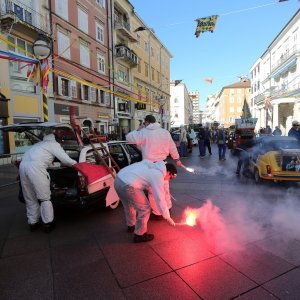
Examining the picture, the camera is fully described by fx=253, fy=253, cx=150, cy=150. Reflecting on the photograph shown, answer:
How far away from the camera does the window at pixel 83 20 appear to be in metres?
21.3

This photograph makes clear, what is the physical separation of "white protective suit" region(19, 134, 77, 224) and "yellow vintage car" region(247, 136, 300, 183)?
209 inches

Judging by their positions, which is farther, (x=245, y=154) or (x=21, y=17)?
(x=21, y=17)

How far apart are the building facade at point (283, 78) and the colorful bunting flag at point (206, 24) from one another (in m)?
15.7

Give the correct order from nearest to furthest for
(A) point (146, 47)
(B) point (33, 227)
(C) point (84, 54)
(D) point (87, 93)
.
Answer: (B) point (33, 227) → (C) point (84, 54) → (D) point (87, 93) → (A) point (146, 47)

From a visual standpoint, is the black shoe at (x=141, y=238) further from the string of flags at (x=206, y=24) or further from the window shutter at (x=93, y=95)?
the window shutter at (x=93, y=95)

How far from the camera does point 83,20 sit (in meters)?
21.8

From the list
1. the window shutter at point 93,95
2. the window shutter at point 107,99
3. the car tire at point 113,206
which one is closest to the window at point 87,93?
the window shutter at point 93,95

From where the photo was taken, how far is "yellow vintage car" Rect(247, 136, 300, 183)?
6.73m

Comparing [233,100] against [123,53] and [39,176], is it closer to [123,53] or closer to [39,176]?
[123,53]

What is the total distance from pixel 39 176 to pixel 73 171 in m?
Result: 0.96

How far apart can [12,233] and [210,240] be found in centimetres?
328

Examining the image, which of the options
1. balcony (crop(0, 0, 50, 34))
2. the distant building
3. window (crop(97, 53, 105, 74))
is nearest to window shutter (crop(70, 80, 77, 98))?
balcony (crop(0, 0, 50, 34))

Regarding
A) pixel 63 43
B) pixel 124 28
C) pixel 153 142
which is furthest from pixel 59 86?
pixel 153 142

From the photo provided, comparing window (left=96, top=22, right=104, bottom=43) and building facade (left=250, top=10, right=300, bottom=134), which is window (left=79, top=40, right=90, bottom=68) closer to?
window (left=96, top=22, right=104, bottom=43)
